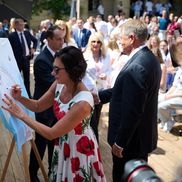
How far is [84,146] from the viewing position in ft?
8.85

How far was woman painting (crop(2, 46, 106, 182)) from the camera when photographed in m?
2.50

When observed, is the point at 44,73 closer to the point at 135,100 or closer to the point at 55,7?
the point at 135,100

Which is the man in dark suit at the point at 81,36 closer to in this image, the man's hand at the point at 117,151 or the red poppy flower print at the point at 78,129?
the man's hand at the point at 117,151

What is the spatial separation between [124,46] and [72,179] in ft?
3.58

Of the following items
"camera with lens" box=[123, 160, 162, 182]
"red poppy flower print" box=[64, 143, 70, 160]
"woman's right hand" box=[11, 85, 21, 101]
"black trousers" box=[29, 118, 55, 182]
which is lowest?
"black trousers" box=[29, 118, 55, 182]

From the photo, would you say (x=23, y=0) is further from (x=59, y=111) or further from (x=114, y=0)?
(x=114, y=0)

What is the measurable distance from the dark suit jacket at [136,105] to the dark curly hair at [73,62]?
33cm

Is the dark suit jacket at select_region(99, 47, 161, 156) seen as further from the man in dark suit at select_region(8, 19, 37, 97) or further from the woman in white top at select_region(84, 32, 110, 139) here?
the man in dark suit at select_region(8, 19, 37, 97)

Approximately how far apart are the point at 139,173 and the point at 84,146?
1.44 m

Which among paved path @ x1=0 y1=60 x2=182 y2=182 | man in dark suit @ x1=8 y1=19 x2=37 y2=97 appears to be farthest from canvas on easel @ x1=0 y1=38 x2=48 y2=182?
man in dark suit @ x1=8 y1=19 x2=37 y2=97

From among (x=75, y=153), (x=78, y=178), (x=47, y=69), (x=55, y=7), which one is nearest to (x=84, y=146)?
(x=75, y=153)

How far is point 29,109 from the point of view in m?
3.00

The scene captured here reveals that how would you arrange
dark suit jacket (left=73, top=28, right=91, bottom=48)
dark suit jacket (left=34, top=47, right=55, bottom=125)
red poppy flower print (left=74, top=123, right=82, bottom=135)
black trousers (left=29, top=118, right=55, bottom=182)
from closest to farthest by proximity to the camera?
red poppy flower print (left=74, top=123, right=82, bottom=135)
dark suit jacket (left=34, top=47, right=55, bottom=125)
black trousers (left=29, top=118, right=55, bottom=182)
dark suit jacket (left=73, top=28, right=91, bottom=48)

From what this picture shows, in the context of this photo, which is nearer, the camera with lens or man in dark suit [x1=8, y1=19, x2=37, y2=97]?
the camera with lens
